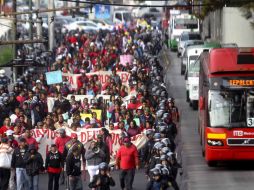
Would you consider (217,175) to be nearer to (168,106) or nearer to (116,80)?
(168,106)

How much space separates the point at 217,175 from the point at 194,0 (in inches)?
958

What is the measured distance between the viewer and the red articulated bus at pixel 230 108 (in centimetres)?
2739

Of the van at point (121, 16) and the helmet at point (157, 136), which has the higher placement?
→ the helmet at point (157, 136)

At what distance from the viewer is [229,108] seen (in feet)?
90.1

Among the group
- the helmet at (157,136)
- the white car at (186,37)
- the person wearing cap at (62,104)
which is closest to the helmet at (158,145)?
the helmet at (157,136)

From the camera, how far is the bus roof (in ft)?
90.7

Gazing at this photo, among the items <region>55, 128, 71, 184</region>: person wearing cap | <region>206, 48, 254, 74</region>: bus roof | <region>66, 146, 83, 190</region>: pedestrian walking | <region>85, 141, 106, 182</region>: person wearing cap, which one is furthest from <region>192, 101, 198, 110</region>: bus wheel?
<region>66, 146, 83, 190</region>: pedestrian walking

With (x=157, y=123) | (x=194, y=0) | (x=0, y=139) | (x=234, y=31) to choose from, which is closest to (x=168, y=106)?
(x=157, y=123)

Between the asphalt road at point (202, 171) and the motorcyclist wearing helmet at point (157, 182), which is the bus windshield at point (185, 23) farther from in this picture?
the motorcyclist wearing helmet at point (157, 182)

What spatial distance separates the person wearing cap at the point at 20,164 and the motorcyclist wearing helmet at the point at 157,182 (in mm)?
3525

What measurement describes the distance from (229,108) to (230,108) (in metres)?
0.03

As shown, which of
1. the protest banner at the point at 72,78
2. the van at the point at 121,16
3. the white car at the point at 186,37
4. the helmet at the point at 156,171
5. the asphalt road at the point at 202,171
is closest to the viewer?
the helmet at the point at 156,171

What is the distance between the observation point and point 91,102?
3534cm

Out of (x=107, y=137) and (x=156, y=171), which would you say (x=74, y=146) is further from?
(x=107, y=137)
